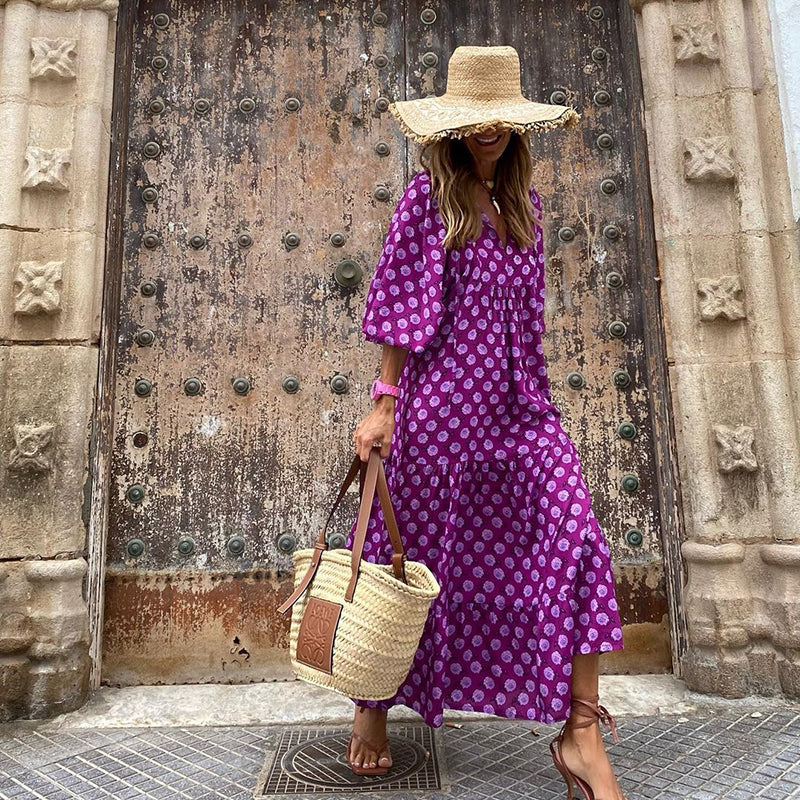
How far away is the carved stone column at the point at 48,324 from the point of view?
2.49 meters

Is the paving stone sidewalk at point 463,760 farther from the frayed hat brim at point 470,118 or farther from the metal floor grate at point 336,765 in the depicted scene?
the frayed hat brim at point 470,118

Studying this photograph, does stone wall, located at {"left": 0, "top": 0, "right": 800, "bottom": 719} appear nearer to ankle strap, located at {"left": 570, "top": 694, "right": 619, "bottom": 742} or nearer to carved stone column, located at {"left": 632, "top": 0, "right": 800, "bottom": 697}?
carved stone column, located at {"left": 632, "top": 0, "right": 800, "bottom": 697}

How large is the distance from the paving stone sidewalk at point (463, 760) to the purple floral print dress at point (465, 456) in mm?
196

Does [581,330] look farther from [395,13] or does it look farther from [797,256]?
[395,13]

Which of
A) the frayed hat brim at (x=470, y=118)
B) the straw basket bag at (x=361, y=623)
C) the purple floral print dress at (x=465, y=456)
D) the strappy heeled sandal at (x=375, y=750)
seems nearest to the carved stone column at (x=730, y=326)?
the purple floral print dress at (x=465, y=456)

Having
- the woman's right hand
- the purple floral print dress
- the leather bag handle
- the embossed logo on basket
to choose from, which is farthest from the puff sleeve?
the embossed logo on basket

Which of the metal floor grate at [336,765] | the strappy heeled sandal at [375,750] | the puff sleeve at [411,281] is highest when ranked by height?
the puff sleeve at [411,281]

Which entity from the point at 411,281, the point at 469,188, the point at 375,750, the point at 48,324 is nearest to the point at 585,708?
the point at 375,750

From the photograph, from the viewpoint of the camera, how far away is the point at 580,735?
5.66 ft

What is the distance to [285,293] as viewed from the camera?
3.07 meters

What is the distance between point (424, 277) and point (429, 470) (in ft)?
1.70

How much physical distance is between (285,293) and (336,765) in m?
1.83

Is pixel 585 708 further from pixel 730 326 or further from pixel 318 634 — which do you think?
pixel 730 326

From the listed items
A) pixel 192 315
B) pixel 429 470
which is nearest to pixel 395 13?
pixel 192 315
